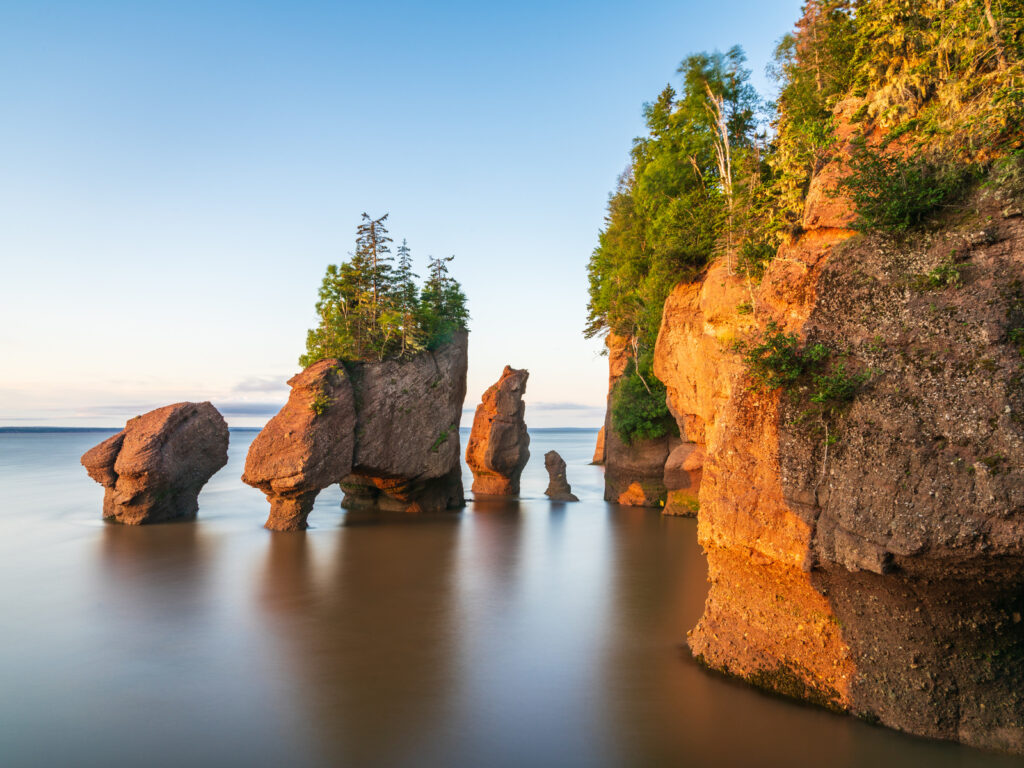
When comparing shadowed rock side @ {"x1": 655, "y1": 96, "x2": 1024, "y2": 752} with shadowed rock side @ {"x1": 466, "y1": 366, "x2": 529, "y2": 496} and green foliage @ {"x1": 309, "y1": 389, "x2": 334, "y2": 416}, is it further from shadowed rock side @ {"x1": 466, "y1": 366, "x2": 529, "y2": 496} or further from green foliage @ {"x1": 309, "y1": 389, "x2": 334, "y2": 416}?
shadowed rock side @ {"x1": 466, "y1": 366, "x2": 529, "y2": 496}

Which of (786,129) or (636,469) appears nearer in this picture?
(786,129)

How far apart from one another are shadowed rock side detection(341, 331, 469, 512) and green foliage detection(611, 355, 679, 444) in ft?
27.6

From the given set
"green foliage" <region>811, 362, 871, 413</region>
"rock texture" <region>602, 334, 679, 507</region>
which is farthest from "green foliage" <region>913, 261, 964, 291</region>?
"rock texture" <region>602, 334, 679, 507</region>

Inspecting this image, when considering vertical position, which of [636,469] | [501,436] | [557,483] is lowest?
[557,483]

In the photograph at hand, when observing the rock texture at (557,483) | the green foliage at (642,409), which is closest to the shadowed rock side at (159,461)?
the rock texture at (557,483)

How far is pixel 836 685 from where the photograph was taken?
23.0 feet

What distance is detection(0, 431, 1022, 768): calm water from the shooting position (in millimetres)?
7172

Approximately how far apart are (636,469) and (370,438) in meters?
14.3

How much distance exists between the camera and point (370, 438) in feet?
76.9

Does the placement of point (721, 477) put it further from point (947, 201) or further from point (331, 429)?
point (331, 429)

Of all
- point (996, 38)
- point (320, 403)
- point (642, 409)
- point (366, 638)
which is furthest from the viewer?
point (642, 409)

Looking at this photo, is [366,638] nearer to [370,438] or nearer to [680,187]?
[370,438]

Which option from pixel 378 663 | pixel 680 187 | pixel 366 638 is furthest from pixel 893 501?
pixel 680 187

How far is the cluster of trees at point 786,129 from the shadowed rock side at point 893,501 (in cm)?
147
